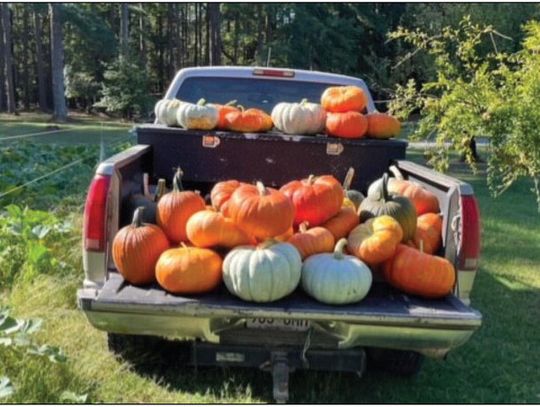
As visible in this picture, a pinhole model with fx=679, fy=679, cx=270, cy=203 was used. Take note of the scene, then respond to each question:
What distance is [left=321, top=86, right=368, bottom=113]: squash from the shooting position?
533 cm

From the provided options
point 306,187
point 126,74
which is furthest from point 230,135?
point 126,74

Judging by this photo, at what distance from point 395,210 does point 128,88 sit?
3444cm

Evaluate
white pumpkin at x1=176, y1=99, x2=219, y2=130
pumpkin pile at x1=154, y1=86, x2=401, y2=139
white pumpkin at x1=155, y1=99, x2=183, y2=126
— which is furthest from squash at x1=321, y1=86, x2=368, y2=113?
white pumpkin at x1=155, y1=99, x2=183, y2=126

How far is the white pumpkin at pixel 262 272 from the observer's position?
10.8ft

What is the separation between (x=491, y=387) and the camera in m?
4.35

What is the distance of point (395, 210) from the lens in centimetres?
391

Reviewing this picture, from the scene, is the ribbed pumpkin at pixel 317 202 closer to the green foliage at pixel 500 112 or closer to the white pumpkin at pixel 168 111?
the white pumpkin at pixel 168 111

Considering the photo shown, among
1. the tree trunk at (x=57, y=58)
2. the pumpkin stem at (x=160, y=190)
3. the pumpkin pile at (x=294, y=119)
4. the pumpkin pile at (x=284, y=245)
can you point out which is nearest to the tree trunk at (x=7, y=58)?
the tree trunk at (x=57, y=58)

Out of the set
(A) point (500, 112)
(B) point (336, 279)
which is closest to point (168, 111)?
(B) point (336, 279)

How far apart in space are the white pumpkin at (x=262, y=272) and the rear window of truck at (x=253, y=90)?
3016 millimetres

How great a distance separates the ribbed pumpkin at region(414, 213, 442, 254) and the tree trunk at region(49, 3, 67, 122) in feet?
111

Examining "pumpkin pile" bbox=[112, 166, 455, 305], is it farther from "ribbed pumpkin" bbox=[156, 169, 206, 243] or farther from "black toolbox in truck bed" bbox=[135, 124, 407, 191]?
"black toolbox in truck bed" bbox=[135, 124, 407, 191]

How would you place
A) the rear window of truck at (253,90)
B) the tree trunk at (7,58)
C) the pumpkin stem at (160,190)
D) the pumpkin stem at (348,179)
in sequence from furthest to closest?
the tree trunk at (7,58) < the rear window of truck at (253,90) < the pumpkin stem at (348,179) < the pumpkin stem at (160,190)

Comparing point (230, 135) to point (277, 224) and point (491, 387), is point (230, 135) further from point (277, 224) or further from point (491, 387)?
point (491, 387)
